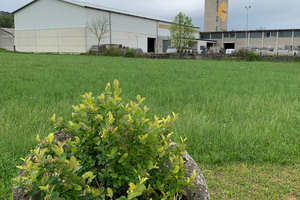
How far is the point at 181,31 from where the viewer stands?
131ft

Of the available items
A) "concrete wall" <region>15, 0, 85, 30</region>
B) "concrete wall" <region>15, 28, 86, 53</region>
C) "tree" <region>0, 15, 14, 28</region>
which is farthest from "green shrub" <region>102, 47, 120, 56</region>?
"tree" <region>0, 15, 14, 28</region>

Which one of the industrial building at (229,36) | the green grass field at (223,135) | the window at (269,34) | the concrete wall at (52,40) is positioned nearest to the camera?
the green grass field at (223,135)

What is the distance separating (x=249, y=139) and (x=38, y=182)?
2954 millimetres

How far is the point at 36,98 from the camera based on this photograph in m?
5.23

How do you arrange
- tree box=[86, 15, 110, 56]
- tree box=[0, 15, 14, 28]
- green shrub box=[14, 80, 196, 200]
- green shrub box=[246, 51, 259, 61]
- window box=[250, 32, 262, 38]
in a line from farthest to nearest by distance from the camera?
1. tree box=[0, 15, 14, 28]
2. window box=[250, 32, 262, 38]
3. tree box=[86, 15, 110, 56]
4. green shrub box=[246, 51, 259, 61]
5. green shrub box=[14, 80, 196, 200]

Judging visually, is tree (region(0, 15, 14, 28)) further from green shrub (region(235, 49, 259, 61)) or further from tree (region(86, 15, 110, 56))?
green shrub (region(235, 49, 259, 61))

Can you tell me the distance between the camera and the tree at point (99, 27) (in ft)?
123

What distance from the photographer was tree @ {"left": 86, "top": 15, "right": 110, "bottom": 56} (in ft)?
123

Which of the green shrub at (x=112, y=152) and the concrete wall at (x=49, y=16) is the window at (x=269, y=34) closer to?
the concrete wall at (x=49, y=16)

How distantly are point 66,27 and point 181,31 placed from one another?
1784 centimetres

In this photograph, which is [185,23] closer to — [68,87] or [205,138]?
[68,87]

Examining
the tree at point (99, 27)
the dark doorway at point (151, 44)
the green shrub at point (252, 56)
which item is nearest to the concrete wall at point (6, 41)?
the tree at point (99, 27)

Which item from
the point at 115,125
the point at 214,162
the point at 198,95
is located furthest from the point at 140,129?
the point at 198,95

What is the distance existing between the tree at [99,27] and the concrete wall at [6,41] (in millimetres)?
19967
